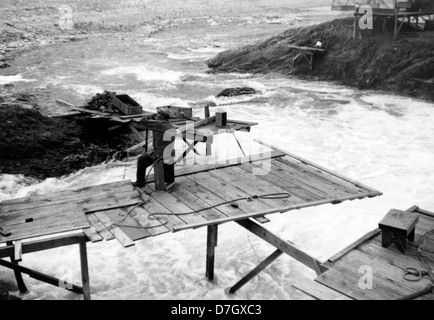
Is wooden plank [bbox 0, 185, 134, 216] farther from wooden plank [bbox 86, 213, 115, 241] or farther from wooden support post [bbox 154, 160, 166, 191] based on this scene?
wooden plank [bbox 86, 213, 115, 241]

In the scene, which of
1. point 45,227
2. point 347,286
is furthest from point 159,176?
point 347,286

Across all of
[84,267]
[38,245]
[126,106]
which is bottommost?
[84,267]

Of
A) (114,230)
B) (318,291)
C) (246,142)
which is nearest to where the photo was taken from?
(318,291)

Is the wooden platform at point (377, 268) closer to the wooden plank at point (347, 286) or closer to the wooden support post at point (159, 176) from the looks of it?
the wooden plank at point (347, 286)

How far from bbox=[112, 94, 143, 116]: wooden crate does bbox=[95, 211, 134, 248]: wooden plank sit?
3124 millimetres

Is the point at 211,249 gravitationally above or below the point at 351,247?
below

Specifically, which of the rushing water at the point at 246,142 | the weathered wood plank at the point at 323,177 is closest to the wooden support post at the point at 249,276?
the rushing water at the point at 246,142

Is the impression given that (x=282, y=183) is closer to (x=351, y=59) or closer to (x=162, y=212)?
(x=162, y=212)

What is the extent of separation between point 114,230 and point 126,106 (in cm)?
391

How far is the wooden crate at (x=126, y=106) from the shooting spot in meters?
10.0

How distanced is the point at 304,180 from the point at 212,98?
1461 cm

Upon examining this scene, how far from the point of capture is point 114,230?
6953 mm

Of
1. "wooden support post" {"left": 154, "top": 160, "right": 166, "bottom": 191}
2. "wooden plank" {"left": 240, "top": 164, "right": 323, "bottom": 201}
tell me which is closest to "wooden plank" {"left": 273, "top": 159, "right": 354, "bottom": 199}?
"wooden plank" {"left": 240, "top": 164, "right": 323, "bottom": 201}

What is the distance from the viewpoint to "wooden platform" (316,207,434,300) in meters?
5.44
